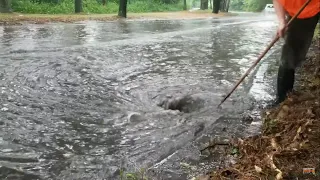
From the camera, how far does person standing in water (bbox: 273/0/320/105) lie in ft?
13.7

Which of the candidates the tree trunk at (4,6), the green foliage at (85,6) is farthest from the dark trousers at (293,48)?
the green foliage at (85,6)

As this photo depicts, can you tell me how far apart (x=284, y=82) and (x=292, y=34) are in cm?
78

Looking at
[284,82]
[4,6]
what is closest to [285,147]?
[284,82]

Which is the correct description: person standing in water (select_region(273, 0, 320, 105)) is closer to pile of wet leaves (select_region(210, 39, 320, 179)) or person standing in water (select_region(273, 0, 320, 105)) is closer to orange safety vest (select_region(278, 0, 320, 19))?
orange safety vest (select_region(278, 0, 320, 19))

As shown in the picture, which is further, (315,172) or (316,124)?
(316,124)

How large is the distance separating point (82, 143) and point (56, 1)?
26925 mm

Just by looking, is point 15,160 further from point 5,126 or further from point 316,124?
point 316,124

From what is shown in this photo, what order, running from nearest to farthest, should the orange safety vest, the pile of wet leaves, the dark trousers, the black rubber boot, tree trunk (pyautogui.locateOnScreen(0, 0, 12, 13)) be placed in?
the pile of wet leaves → the orange safety vest → the dark trousers → the black rubber boot → tree trunk (pyautogui.locateOnScreen(0, 0, 12, 13))

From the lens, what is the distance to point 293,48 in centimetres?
463

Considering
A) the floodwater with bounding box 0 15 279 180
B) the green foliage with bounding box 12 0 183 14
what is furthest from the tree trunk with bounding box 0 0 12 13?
the floodwater with bounding box 0 15 279 180

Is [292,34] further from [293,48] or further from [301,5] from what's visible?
[301,5]

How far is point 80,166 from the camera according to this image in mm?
3297

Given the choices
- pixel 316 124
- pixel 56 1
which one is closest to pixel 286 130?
pixel 316 124

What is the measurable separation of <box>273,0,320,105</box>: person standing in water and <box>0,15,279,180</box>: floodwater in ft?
2.06
